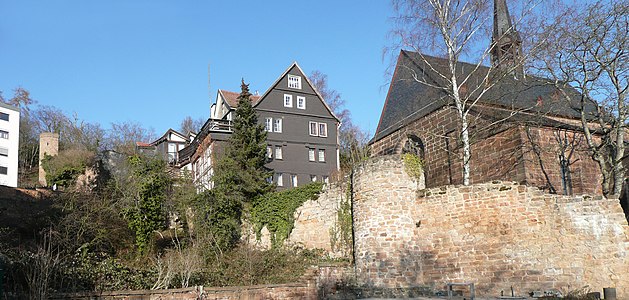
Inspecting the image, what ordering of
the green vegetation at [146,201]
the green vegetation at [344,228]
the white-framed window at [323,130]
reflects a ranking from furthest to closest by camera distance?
the white-framed window at [323,130], the green vegetation at [146,201], the green vegetation at [344,228]

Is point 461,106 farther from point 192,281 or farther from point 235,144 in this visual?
point 235,144

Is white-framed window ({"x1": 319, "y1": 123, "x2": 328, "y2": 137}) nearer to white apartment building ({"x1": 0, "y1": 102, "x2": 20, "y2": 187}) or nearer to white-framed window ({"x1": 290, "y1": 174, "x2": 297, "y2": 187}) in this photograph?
white-framed window ({"x1": 290, "y1": 174, "x2": 297, "y2": 187})

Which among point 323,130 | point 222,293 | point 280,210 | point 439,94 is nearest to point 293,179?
point 323,130

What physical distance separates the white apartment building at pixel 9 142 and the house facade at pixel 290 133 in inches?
598

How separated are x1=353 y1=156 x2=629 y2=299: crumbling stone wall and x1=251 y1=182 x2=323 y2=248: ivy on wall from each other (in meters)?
4.14

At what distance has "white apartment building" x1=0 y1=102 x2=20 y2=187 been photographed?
40.5 metres

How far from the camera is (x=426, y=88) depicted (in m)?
23.7

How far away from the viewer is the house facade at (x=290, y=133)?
32312mm

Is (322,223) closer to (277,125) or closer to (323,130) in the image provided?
(277,125)

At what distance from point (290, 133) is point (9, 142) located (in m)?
23.7

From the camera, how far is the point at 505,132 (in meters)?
19.8

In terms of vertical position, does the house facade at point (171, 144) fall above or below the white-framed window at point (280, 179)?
above

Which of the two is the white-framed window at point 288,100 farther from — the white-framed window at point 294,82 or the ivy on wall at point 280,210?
the ivy on wall at point 280,210

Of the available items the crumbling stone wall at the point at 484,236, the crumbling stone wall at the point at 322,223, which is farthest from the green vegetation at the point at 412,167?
the crumbling stone wall at the point at 322,223
